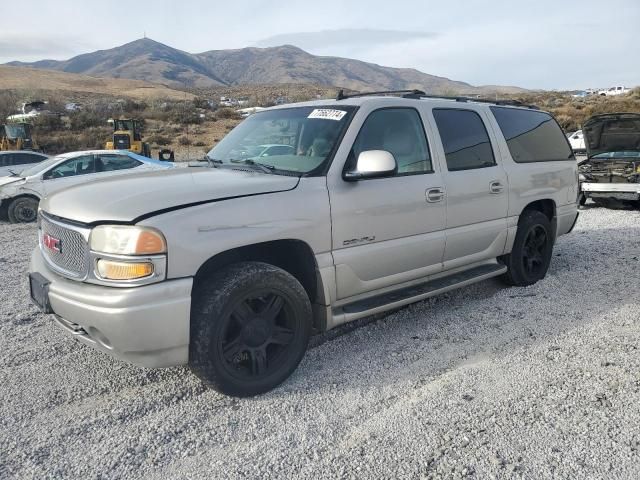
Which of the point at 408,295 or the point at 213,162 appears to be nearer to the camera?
the point at 408,295

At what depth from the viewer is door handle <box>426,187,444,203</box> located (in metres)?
4.04

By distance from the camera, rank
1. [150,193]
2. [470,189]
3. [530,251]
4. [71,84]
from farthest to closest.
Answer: [71,84] < [530,251] < [470,189] < [150,193]

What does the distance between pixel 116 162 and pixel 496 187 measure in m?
8.76

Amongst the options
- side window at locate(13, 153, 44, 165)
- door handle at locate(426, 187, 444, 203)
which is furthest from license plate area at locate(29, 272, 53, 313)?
Answer: side window at locate(13, 153, 44, 165)

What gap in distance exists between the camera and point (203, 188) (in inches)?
123

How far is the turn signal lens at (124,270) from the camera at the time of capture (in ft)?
9.09

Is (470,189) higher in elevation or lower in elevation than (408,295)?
higher

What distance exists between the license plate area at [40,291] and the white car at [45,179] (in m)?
6.85

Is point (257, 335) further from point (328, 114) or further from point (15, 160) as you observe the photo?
point (15, 160)

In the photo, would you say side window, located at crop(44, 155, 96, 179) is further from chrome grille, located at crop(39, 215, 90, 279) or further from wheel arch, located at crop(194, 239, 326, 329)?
wheel arch, located at crop(194, 239, 326, 329)

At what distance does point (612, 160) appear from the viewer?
34.2 feet

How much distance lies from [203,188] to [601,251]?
584 centimetres

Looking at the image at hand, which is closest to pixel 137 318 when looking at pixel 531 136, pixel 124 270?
pixel 124 270

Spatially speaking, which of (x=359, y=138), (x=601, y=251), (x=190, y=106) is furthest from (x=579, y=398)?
(x=190, y=106)
